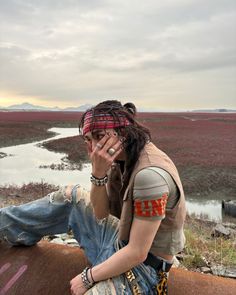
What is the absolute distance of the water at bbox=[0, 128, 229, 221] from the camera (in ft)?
36.8

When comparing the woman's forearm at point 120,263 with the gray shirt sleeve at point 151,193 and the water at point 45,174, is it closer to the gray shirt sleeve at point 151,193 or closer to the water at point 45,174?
the gray shirt sleeve at point 151,193

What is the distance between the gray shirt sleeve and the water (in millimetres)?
8410

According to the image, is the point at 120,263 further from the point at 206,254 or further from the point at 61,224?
the point at 206,254

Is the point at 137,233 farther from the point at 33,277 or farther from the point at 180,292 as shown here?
the point at 33,277

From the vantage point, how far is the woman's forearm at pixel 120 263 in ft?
6.20

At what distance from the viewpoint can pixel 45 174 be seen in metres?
15.2

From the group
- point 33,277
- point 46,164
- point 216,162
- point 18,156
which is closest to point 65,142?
point 18,156

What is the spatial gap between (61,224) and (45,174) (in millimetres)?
12969

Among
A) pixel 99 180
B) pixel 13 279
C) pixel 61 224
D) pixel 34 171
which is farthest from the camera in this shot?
pixel 34 171

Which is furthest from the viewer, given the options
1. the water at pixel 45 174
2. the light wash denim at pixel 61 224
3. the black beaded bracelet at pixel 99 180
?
the water at pixel 45 174

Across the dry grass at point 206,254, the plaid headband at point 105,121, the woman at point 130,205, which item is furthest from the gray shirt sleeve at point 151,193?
the dry grass at point 206,254

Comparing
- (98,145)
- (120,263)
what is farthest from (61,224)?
(98,145)

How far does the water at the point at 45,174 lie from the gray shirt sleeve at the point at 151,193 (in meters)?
8.41

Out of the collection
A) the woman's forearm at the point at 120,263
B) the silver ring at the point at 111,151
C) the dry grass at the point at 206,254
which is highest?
the silver ring at the point at 111,151
